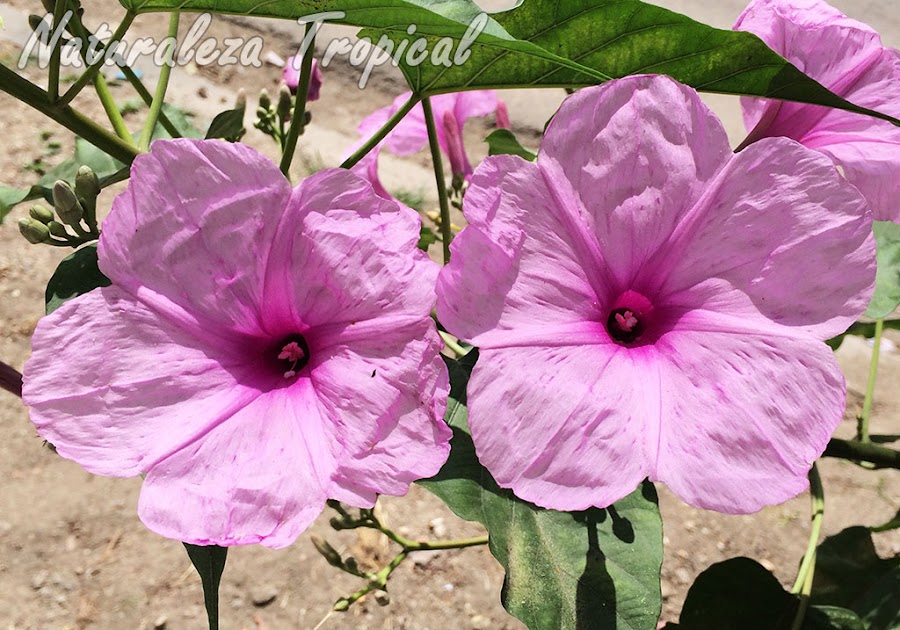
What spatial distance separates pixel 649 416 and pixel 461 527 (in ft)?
6.04

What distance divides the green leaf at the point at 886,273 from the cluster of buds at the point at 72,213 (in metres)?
1.02

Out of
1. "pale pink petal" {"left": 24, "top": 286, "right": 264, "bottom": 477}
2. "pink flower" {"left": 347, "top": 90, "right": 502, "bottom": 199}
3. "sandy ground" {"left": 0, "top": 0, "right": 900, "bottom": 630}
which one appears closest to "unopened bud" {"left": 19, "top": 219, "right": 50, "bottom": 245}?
"pale pink petal" {"left": 24, "top": 286, "right": 264, "bottom": 477}

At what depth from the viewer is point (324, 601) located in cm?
215

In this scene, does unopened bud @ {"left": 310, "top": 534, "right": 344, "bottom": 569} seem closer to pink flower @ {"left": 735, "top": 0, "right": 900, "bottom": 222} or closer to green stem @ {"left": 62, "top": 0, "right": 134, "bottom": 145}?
green stem @ {"left": 62, "top": 0, "right": 134, "bottom": 145}

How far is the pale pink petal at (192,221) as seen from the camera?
60 cm

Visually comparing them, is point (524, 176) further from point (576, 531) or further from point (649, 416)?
point (576, 531)

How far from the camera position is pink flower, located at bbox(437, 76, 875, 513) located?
1.92 ft

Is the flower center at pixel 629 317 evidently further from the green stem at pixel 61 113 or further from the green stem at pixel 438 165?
the green stem at pixel 61 113

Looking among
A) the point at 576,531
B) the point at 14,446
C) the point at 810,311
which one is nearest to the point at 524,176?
the point at 810,311

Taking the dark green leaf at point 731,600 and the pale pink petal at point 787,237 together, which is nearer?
the pale pink petal at point 787,237

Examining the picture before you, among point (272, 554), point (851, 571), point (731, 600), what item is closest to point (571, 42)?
point (731, 600)

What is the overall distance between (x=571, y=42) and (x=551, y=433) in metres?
0.32

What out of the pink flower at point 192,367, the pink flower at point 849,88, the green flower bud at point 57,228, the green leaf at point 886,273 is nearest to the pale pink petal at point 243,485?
the pink flower at point 192,367

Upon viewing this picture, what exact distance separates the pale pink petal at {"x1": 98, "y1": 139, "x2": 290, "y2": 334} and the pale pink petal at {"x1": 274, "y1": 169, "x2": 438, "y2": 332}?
23 mm
